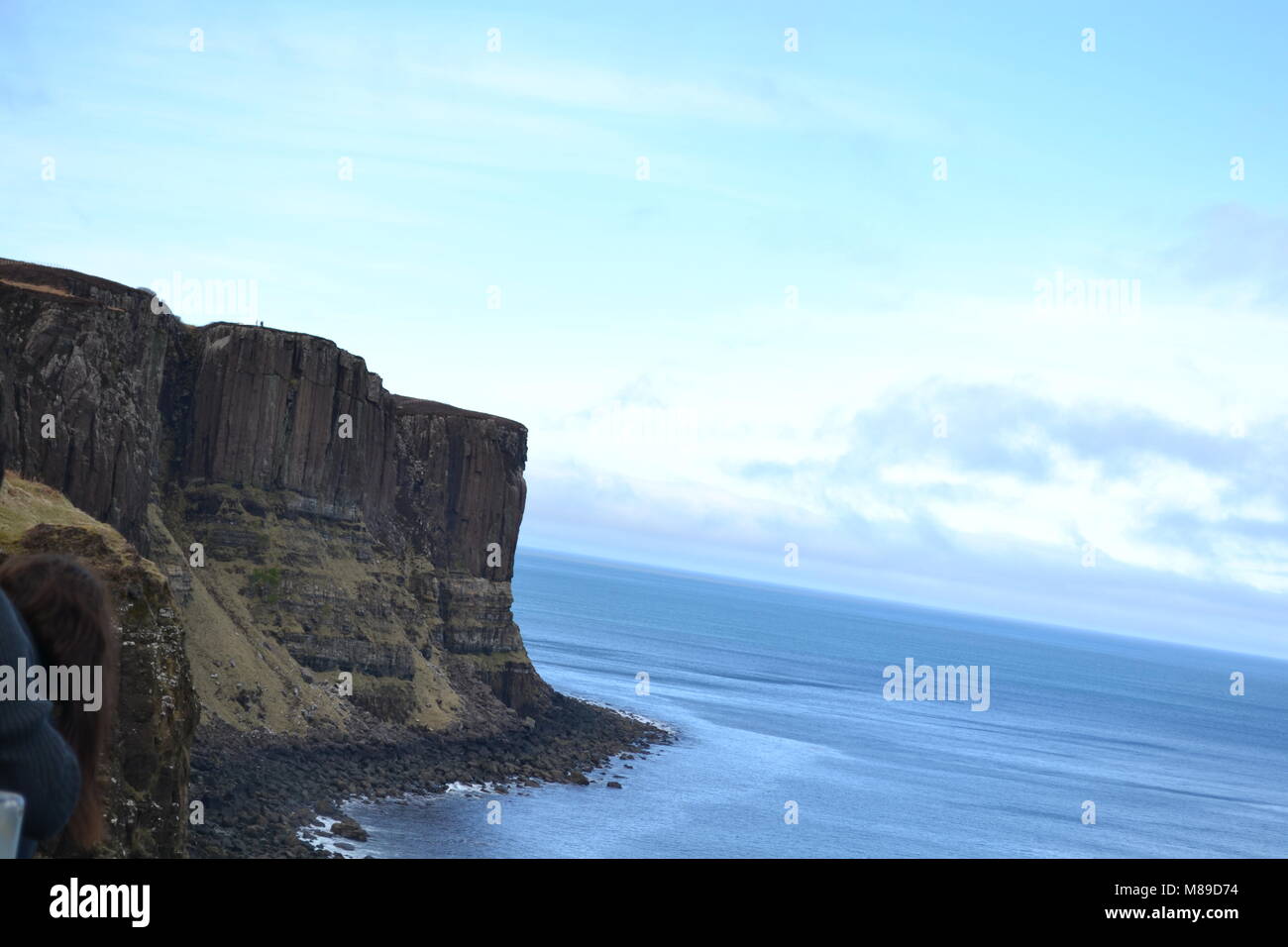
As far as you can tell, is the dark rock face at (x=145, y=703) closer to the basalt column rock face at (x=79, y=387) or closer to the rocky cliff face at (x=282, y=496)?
the rocky cliff face at (x=282, y=496)

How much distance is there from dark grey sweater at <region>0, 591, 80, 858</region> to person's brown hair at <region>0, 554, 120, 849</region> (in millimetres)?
182

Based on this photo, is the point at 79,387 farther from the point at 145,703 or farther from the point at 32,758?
the point at 32,758

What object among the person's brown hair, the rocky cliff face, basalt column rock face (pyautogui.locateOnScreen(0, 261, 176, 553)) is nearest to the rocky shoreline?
the rocky cliff face

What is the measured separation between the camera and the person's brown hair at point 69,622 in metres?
4.73

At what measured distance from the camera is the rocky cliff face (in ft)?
221

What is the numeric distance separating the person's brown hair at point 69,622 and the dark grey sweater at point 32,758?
0.18 m

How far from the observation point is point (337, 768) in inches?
2872

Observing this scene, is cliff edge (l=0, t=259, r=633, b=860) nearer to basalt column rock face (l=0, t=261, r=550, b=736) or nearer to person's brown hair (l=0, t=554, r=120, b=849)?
basalt column rock face (l=0, t=261, r=550, b=736)

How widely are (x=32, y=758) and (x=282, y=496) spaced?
86856 mm

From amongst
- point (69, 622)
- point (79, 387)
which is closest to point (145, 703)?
point (79, 387)

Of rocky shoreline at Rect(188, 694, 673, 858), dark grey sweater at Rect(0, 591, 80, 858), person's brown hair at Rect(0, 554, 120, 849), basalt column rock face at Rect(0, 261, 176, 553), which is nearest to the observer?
dark grey sweater at Rect(0, 591, 80, 858)

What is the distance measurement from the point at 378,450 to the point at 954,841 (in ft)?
163
